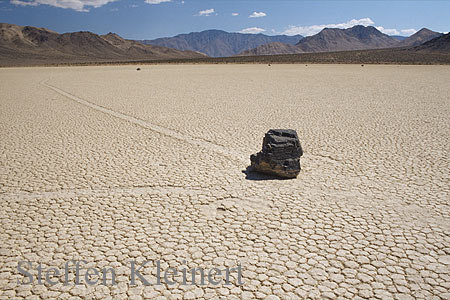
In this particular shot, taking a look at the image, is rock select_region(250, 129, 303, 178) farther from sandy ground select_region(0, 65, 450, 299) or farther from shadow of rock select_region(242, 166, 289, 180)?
sandy ground select_region(0, 65, 450, 299)

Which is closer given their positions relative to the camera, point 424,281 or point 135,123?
point 424,281

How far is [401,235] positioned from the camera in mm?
3727

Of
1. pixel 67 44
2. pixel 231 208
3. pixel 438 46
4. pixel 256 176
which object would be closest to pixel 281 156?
pixel 256 176

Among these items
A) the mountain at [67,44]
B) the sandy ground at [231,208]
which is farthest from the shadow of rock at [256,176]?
the mountain at [67,44]

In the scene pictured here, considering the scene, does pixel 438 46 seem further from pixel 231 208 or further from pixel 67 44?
pixel 67 44

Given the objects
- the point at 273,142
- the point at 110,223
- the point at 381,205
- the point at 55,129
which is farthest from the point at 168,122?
the point at 381,205

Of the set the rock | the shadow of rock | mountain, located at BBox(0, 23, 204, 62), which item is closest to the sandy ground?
the shadow of rock

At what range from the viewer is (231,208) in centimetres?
438

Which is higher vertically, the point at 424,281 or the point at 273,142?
the point at 273,142

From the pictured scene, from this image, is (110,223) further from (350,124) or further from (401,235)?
(350,124)

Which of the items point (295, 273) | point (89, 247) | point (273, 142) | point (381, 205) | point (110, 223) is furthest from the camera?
point (273, 142)

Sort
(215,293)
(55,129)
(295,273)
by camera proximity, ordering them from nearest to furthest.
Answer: (215,293) < (295,273) < (55,129)

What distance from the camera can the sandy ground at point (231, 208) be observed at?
3084 mm

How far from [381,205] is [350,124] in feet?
15.9
